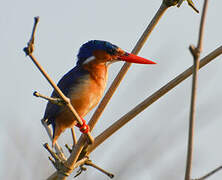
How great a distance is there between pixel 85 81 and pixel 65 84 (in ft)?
0.80

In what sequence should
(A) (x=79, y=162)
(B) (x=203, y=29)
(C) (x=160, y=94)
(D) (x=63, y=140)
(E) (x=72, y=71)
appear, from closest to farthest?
(B) (x=203, y=29)
(C) (x=160, y=94)
(A) (x=79, y=162)
(D) (x=63, y=140)
(E) (x=72, y=71)

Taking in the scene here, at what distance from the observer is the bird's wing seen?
4141 mm

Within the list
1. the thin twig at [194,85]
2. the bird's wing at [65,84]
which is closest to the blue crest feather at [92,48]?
the bird's wing at [65,84]

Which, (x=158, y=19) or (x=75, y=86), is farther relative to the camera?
(x=75, y=86)

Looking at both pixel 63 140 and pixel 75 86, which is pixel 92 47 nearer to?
pixel 75 86

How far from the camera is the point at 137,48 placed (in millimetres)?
3090

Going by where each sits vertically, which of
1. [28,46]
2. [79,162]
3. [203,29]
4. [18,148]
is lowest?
[79,162]

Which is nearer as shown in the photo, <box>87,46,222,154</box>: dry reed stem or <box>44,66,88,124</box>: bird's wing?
<box>87,46,222,154</box>: dry reed stem

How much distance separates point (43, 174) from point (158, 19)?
63.6 inches

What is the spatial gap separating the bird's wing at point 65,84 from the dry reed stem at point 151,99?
4.10 feet

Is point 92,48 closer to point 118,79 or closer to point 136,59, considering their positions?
point 136,59

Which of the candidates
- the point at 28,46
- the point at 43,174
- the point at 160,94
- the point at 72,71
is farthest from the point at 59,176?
the point at 72,71

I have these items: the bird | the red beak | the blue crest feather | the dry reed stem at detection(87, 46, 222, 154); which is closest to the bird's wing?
the bird

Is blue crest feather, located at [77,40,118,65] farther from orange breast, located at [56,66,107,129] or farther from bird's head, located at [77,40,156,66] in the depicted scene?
orange breast, located at [56,66,107,129]
